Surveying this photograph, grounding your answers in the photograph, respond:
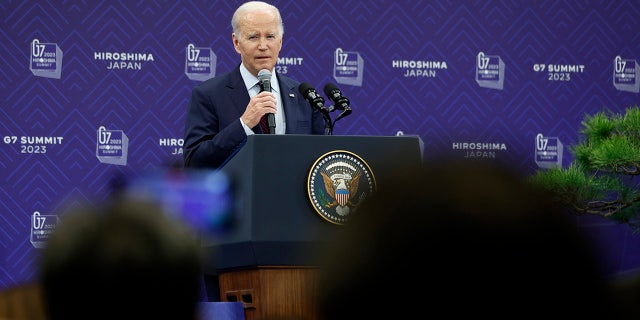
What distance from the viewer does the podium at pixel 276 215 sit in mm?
1907

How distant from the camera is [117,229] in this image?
1.49ft

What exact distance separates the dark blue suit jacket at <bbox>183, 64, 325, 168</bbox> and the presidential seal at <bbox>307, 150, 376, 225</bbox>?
0.53m

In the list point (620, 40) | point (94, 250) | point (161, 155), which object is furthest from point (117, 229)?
point (620, 40)

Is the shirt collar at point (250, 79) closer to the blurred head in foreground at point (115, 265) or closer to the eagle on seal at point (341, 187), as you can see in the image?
the eagle on seal at point (341, 187)

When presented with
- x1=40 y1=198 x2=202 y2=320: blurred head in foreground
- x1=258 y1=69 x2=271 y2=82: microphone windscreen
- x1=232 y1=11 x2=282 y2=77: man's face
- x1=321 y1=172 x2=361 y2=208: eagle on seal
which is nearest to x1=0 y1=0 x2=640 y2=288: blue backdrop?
x1=232 y1=11 x2=282 y2=77: man's face

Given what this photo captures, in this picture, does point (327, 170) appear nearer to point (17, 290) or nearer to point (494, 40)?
point (17, 290)

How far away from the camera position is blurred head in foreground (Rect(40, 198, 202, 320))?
1.49 ft

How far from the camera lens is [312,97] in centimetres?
253

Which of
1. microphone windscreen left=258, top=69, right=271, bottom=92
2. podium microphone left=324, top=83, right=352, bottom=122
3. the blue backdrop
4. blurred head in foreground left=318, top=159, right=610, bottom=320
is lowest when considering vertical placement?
blurred head in foreground left=318, top=159, right=610, bottom=320

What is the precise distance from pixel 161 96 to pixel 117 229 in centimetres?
465

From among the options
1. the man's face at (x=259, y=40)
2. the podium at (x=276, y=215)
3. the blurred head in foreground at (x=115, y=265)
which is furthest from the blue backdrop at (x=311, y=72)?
the blurred head in foreground at (x=115, y=265)

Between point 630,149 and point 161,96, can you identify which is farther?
point 161,96

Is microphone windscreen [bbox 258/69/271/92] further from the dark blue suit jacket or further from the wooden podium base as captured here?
the wooden podium base

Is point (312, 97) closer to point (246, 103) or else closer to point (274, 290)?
point (246, 103)
